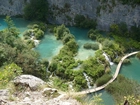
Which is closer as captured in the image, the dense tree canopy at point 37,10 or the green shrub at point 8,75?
the green shrub at point 8,75

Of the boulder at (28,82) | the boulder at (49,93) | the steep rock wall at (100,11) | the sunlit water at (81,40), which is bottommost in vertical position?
the sunlit water at (81,40)

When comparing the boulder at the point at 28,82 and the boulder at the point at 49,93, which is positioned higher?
the boulder at the point at 49,93

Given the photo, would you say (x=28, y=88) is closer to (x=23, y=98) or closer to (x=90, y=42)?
(x=23, y=98)

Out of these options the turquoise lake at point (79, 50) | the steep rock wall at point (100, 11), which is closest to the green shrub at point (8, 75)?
the turquoise lake at point (79, 50)

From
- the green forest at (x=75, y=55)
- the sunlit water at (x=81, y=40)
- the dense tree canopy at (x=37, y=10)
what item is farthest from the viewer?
the dense tree canopy at (x=37, y=10)

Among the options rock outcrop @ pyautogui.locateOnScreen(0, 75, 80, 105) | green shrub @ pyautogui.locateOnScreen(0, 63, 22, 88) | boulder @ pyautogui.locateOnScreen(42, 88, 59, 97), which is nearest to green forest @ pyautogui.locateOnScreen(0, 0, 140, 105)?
green shrub @ pyautogui.locateOnScreen(0, 63, 22, 88)

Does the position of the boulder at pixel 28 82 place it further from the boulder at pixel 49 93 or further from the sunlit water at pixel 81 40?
the sunlit water at pixel 81 40

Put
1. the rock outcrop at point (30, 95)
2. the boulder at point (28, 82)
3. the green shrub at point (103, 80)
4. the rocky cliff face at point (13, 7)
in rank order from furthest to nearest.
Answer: the rocky cliff face at point (13, 7) < the green shrub at point (103, 80) < the boulder at point (28, 82) < the rock outcrop at point (30, 95)

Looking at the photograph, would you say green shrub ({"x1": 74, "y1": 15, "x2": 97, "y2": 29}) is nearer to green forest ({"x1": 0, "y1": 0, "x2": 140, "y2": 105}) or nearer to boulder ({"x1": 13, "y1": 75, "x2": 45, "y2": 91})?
green forest ({"x1": 0, "y1": 0, "x2": 140, "y2": 105})
